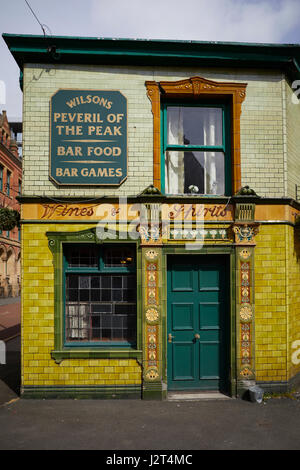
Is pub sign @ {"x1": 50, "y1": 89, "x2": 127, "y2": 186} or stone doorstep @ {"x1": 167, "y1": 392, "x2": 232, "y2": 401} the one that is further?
pub sign @ {"x1": 50, "y1": 89, "x2": 127, "y2": 186}

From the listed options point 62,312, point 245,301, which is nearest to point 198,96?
point 245,301

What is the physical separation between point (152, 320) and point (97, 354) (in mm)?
1407

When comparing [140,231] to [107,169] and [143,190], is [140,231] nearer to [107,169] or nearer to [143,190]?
[143,190]

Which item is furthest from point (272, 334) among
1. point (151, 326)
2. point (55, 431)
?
point (55, 431)

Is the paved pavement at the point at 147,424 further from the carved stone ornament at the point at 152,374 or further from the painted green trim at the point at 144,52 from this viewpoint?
the painted green trim at the point at 144,52

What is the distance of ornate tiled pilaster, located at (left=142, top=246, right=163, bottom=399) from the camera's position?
7278mm

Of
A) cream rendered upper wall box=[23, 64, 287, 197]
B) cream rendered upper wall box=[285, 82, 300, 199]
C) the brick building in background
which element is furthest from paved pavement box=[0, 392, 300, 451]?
the brick building in background

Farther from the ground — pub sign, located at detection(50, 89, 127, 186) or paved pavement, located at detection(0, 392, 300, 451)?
pub sign, located at detection(50, 89, 127, 186)

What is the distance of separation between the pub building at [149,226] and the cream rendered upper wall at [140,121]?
0.03 m

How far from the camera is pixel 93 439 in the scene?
5574 millimetres

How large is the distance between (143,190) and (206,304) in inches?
118

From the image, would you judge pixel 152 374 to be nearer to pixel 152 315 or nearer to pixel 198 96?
pixel 152 315

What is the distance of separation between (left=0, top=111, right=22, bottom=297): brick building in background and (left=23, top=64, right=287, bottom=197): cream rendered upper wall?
26.0 metres

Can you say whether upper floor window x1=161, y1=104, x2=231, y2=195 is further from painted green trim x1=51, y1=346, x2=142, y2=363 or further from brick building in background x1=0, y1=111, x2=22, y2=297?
brick building in background x1=0, y1=111, x2=22, y2=297
